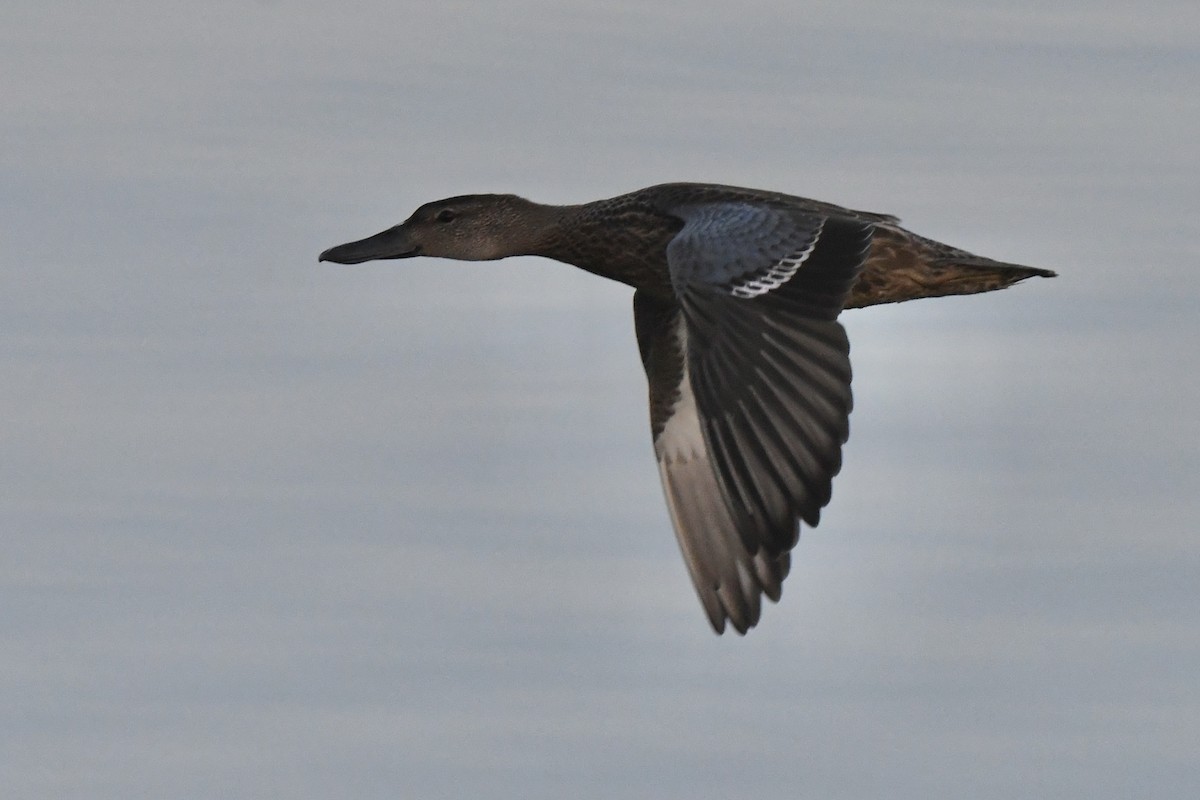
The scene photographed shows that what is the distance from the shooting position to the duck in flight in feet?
37.6

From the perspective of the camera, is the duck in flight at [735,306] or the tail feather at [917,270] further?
the tail feather at [917,270]

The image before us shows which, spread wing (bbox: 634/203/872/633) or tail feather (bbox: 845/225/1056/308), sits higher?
tail feather (bbox: 845/225/1056/308)

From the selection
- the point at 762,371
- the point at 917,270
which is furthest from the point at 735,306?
the point at 917,270

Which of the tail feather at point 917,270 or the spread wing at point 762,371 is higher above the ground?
the tail feather at point 917,270

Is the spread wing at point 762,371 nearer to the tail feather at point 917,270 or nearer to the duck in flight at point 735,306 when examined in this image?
the duck in flight at point 735,306

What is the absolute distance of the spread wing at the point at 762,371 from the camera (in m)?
11.4

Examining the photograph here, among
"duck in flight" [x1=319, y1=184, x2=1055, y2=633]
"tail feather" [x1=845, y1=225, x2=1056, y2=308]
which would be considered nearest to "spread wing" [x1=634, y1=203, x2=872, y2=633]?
"duck in flight" [x1=319, y1=184, x2=1055, y2=633]

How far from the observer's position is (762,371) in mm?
11625

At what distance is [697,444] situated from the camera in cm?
1380

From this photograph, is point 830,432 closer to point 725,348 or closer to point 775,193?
point 725,348

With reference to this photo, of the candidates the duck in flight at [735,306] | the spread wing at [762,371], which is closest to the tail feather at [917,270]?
the duck in flight at [735,306]

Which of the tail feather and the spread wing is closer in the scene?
the spread wing

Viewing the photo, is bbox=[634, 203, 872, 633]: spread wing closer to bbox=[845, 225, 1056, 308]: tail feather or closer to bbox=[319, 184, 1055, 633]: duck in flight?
bbox=[319, 184, 1055, 633]: duck in flight

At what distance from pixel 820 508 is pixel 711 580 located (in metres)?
1.59
